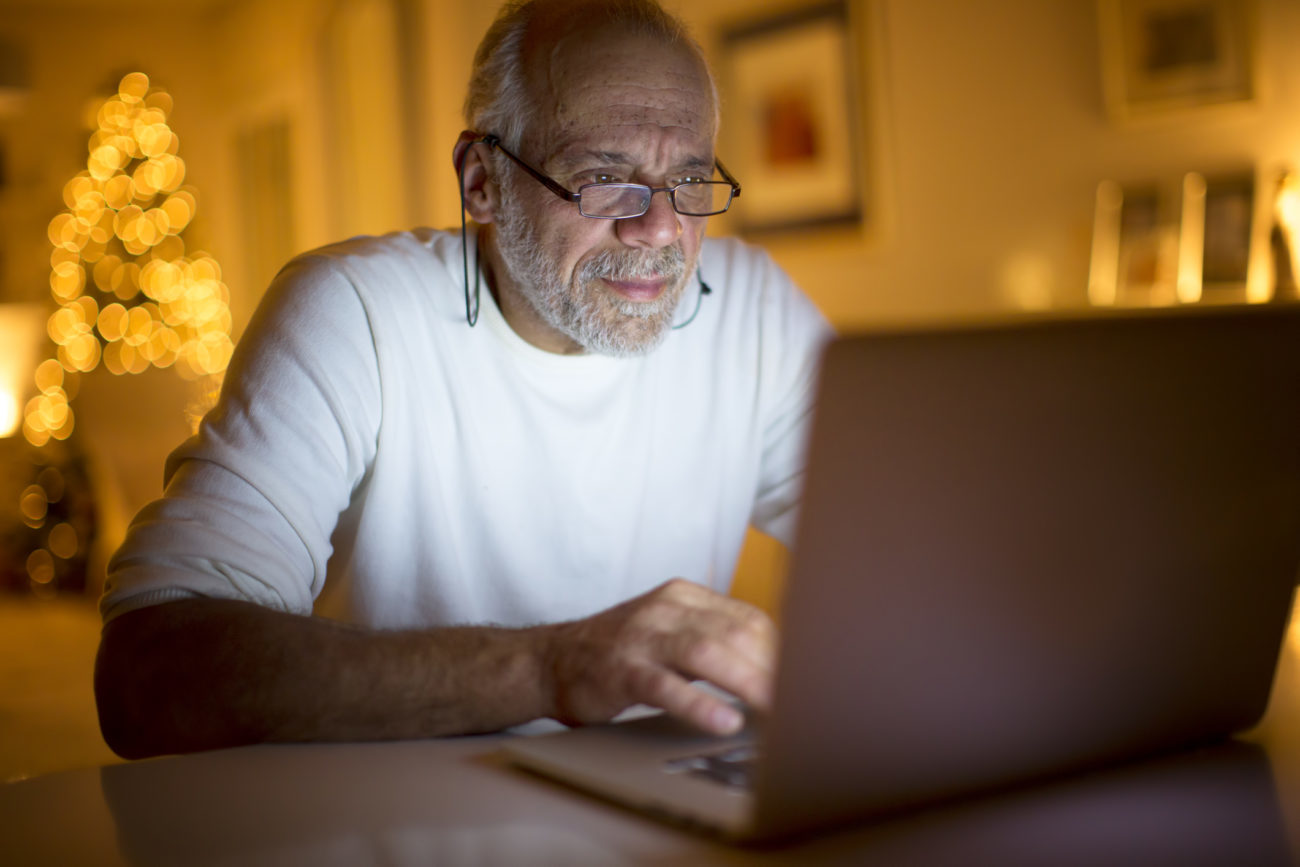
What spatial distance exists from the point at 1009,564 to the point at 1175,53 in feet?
10.5

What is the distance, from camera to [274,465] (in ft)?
3.81

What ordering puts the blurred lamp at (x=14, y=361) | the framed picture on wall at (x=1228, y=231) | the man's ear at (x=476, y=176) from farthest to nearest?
the blurred lamp at (x=14, y=361), the framed picture on wall at (x=1228, y=231), the man's ear at (x=476, y=176)

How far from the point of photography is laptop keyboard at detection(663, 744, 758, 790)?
678mm

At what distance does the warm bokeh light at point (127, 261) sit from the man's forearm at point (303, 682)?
22.6 ft

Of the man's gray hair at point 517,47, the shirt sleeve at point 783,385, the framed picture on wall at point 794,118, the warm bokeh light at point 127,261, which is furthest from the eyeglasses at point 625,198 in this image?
the warm bokeh light at point 127,261

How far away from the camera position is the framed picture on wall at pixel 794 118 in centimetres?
421

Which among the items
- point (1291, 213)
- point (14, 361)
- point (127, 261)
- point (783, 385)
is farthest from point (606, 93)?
point (127, 261)

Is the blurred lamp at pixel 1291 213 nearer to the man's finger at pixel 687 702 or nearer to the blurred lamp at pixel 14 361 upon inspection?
the man's finger at pixel 687 702

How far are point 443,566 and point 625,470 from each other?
266 mm

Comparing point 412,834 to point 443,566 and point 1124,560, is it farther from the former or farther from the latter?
point 443,566

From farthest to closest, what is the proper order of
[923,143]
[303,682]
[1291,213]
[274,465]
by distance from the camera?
[923,143] < [1291,213] < [274,465] < [303,682]

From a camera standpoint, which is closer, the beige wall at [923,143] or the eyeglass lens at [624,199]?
the eyeglass lens at [624,199]

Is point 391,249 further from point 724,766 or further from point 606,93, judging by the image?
point 724,766

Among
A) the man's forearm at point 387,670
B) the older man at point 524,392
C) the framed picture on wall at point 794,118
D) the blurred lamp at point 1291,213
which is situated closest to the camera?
the man's forearm at point 387,670
